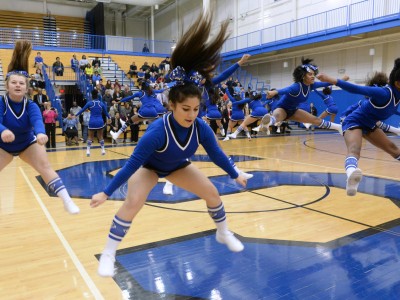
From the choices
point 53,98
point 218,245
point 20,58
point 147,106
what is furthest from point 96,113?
point 218,245

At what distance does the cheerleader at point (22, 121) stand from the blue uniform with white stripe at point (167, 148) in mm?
1238

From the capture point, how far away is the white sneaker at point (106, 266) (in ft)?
7.66

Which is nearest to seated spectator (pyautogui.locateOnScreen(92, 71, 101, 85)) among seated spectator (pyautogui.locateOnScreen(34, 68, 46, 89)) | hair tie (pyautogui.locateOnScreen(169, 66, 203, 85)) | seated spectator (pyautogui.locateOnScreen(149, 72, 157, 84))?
seated spectator (pyautogui.locateOnScreen(34, 68, 46, 89))

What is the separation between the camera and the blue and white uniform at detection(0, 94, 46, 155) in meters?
3.30

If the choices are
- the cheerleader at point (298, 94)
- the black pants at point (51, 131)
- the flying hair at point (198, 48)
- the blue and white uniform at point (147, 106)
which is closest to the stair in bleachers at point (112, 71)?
the black pants at point (51, 131)

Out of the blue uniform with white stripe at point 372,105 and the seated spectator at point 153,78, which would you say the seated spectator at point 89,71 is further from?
the blue uniform with white stripe at point 372,105

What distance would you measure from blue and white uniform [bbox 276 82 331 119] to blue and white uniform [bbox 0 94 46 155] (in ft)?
10.9

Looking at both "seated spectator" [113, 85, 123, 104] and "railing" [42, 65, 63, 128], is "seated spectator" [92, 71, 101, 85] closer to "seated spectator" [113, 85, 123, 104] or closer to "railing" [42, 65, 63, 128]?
"seated spectator" [113, 85, 123, 104]

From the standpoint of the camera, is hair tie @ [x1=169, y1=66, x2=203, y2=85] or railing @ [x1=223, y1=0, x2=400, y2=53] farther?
railing @ [x1=223, y1=0, x2=400, y2=53]

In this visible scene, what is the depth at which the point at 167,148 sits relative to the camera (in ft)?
7.81

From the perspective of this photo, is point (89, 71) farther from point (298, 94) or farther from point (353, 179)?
point (353, 179)

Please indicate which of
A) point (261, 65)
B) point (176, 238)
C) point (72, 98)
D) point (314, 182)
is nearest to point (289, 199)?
point (314, 182)

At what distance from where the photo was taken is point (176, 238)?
11.8ft

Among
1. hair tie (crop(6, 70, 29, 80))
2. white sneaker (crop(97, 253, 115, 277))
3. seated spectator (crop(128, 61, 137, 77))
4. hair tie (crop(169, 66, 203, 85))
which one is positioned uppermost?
seated spectator (crop(128, 61, 137, 77))
